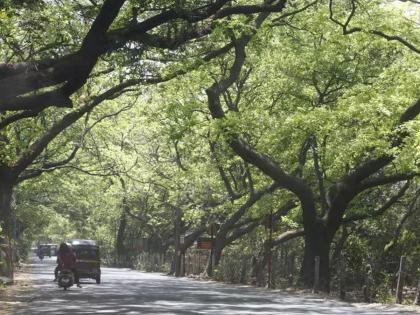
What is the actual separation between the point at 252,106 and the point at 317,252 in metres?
8.51

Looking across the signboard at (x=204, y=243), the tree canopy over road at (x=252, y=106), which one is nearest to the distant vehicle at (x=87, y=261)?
the tree canopy over road at (x=252, y=106)

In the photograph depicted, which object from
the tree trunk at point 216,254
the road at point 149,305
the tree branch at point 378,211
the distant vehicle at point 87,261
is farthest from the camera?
the tree trunk at point 216,254

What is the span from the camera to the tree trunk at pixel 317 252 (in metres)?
28.0

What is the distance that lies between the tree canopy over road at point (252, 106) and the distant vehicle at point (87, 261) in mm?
3425

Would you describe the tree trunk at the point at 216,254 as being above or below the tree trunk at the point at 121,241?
below

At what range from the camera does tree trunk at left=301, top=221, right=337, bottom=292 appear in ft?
91.9

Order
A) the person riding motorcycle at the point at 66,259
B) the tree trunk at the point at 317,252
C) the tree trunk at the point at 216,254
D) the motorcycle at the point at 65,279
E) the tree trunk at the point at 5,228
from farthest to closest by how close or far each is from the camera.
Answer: the tree trunk at the point at 216,254, the tree trunk at the point at 317,252, the tree trunk at the point at 5,228, the person riding motorcycle at the point at 66,259, the motorcycle at the point at 65,279

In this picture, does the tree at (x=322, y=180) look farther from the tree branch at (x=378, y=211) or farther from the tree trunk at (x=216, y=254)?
the tree trunk at (x=216, y=254)

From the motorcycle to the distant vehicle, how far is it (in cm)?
464

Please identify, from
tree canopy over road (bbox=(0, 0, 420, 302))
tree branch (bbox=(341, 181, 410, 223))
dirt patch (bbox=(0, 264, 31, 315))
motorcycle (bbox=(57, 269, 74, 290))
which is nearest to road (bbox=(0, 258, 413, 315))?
dirt patch (bbox=(0, 264, 31, 315))

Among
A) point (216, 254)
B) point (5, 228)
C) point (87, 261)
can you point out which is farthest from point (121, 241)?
point (5, 228)

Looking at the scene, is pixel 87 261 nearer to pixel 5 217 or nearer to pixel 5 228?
pixel 5 228

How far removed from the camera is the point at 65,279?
25.3 m

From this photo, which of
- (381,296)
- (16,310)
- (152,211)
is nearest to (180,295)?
(16,310)
